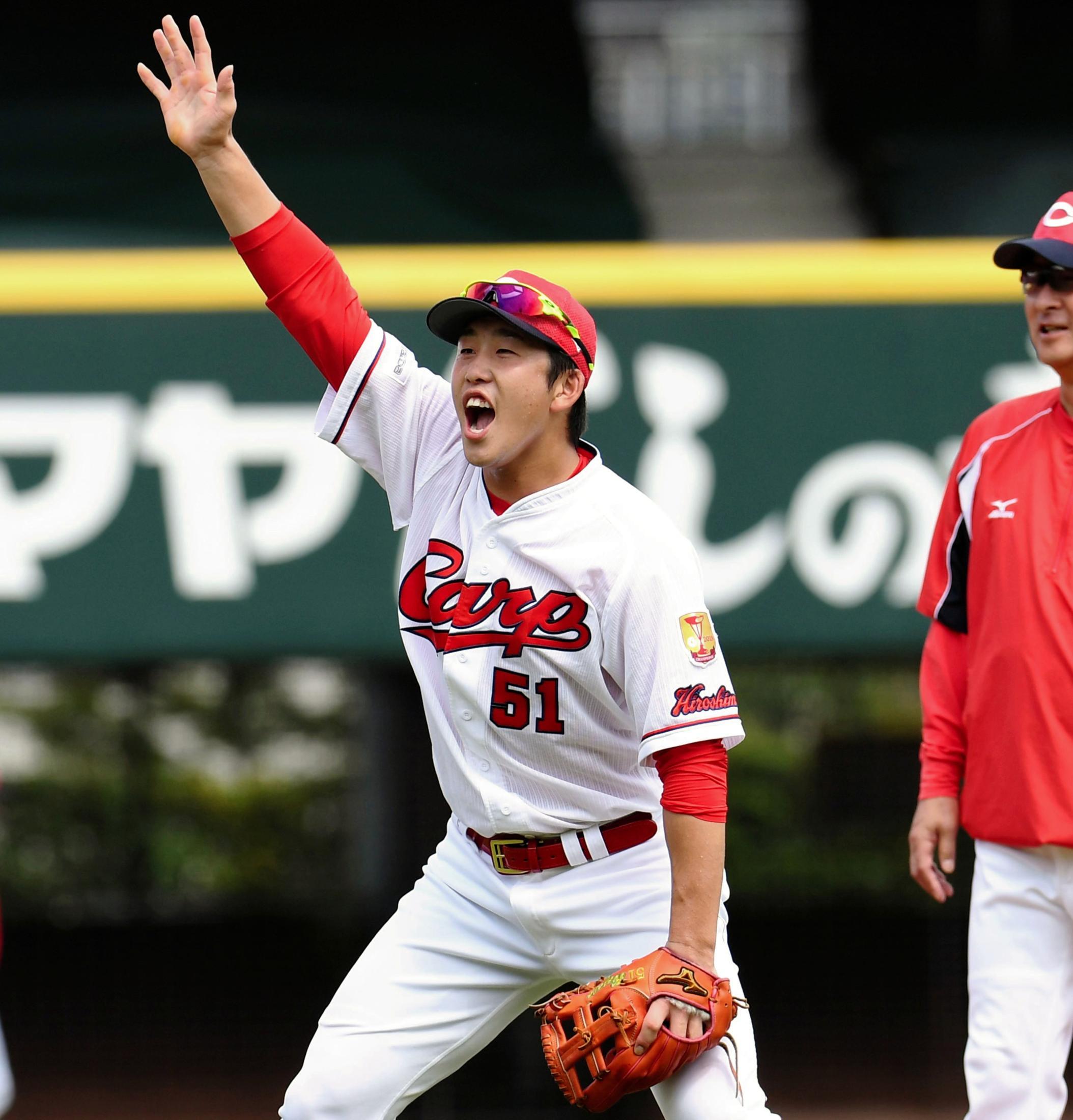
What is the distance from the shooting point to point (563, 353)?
2.45 metres

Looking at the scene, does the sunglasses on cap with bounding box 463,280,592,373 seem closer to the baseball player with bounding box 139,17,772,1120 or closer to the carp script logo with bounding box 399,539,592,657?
the baseball player with bounding box 139,17,772,1120

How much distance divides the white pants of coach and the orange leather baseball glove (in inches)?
3.5

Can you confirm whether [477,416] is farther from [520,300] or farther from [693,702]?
[693,702]

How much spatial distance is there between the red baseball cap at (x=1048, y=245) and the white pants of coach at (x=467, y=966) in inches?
45.6

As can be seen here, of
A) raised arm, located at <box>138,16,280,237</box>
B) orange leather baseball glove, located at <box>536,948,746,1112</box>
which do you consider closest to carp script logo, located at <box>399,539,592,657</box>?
orange leather baseball glove, located at <box>536,948,746,1112</box>

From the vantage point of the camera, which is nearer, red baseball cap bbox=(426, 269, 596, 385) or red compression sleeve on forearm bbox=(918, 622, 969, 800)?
red baseball cap bbox=(426, 269, 596, 385)

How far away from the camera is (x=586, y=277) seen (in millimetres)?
4418

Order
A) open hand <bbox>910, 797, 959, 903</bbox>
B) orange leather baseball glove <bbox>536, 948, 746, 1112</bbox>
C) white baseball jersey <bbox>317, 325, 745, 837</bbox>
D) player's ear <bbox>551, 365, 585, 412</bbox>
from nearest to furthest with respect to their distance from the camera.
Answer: orange leather baseball glove <bbox>536, 948, 746, 1112</bbox> < white baseball jersey <bbox>317, 325, 745, 837</bbox> < player's ear <bbox>551, 365, 585, 412</bbox> < open hand <bbox>910, 797, 959, 903</bbox>

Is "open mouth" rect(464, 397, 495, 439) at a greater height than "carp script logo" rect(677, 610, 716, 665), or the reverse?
"open mouth" rect(464, 397, 495, 439)

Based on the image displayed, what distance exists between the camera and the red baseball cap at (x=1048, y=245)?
8.60ft

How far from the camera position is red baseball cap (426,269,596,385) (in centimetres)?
240

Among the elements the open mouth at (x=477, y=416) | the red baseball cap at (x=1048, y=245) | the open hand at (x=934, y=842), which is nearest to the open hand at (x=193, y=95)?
the open mouth at (x=477, y=416)

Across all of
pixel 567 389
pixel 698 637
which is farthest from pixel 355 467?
pixel 698 637

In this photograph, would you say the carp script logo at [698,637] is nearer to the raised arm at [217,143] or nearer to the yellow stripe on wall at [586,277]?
the raised arm at [217,143]
